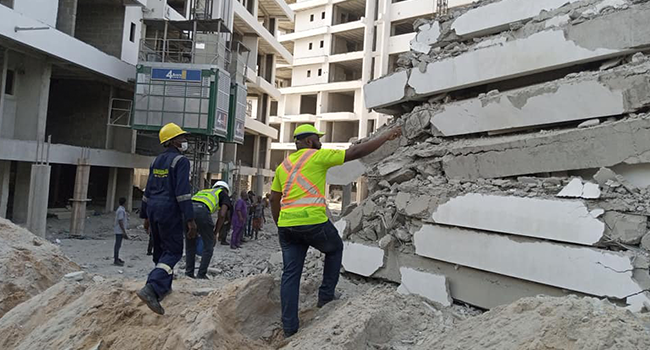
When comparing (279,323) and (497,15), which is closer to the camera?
(279,323)

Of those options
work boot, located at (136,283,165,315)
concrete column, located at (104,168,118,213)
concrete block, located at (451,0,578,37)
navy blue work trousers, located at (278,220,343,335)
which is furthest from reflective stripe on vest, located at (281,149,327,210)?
concrete column, located at (104,168,118,213)

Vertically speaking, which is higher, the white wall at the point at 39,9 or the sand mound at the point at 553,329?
the white wall at the point at 39,9

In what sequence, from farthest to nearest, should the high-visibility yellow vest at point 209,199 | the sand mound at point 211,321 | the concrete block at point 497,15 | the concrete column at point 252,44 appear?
the concrete column at point 252,44, the high-visibility yellow vest at point 209,199, the concrete block at point 497,15, the sand mound at point 211,321

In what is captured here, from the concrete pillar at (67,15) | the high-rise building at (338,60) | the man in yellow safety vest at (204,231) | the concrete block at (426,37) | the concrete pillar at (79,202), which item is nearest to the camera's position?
the concrete block at (426,37)

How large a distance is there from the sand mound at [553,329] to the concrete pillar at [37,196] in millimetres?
11185

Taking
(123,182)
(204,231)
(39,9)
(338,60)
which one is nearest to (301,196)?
(204,231)

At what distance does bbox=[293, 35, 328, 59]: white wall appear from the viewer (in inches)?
1420

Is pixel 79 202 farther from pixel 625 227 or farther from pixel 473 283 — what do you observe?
pixel 625 227

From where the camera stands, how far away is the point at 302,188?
3.82 meters

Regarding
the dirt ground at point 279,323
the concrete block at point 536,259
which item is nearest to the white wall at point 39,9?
the dirt ground at point 279,323

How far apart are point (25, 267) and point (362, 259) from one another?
12.2 feet

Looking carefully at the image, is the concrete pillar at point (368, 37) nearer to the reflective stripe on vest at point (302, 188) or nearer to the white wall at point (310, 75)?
the white wall at point (310, 75)

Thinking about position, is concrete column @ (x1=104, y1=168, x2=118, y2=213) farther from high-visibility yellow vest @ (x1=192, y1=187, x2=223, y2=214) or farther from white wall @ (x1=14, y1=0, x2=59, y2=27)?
high-visibility yellow vest @ (x1=192, y1=187, x2=223, y2=214)

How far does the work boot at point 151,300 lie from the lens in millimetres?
3936
